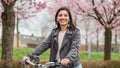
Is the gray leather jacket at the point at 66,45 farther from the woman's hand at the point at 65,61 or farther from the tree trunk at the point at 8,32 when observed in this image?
the tree trunk at the point at 8,32

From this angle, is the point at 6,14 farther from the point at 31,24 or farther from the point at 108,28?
the point at 31,24

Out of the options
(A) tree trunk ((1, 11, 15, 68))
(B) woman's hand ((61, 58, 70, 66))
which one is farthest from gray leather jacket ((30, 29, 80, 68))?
(A) tree trunk ((1, 11, 15, 68))

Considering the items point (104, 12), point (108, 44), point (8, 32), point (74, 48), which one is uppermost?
point (104, 12)

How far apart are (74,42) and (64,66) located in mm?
299

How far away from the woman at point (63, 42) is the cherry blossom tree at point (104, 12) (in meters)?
10.7

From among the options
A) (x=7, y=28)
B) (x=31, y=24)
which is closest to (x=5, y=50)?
(x=7, y=28)

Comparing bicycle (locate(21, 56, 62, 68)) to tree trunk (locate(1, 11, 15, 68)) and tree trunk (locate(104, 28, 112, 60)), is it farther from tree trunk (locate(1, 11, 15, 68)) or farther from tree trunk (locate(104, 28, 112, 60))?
tree trunk (locate(104, 28, 112, 60))

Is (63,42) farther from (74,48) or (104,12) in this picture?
(104,12)

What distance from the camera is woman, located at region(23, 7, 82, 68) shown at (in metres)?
4.09

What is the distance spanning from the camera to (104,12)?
16.0 metres

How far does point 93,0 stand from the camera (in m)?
15.7

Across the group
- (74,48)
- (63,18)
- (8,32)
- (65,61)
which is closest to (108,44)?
(8,32)

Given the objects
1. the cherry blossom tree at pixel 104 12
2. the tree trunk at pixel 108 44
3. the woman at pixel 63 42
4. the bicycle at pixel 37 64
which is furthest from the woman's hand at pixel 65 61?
the tree trunk at pixel 108 44

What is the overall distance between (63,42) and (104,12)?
12130mm
